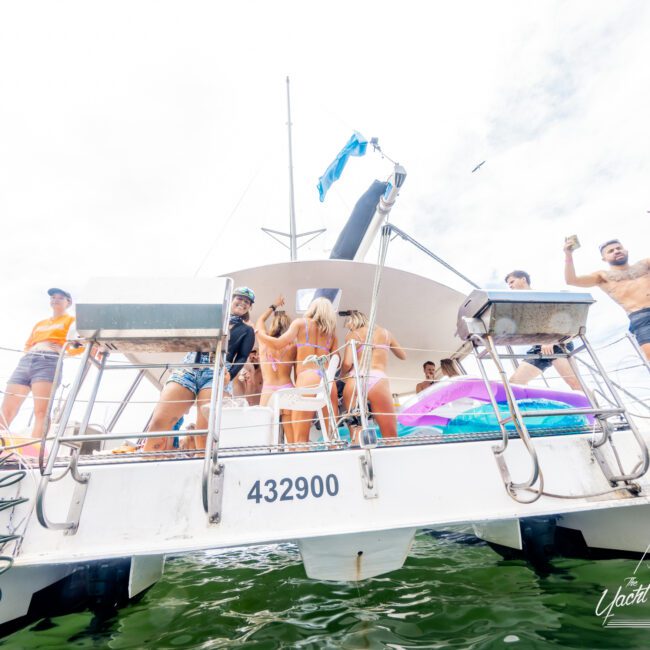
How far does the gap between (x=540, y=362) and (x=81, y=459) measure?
4.08 meters

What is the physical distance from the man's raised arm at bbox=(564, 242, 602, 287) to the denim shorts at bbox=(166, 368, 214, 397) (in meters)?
3.56

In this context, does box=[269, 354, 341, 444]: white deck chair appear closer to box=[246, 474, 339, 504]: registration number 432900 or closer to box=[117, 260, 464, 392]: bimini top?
box=[246, 474, 339, 504]: registration number 432900

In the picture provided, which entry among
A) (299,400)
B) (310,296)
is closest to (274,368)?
(299,400)

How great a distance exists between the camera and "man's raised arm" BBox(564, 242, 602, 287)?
3742 mm

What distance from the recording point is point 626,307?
376 centimetres

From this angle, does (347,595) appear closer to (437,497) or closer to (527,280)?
(437,497)

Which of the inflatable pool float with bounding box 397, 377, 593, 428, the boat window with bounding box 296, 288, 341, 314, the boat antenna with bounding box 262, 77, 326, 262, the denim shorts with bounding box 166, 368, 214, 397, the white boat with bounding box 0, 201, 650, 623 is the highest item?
the boat antenna with bounding box 262, 77, 326, 262

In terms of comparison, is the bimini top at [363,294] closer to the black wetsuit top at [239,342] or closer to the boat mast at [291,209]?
the black wetsuit top at [239,342]

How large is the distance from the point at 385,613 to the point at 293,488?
2.70 feet

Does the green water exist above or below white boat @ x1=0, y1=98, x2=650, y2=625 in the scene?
below

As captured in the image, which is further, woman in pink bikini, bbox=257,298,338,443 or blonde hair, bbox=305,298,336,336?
blonde hair, bbox=305,298,336,336

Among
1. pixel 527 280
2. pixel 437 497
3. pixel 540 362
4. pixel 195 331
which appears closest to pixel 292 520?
pixel 437 497

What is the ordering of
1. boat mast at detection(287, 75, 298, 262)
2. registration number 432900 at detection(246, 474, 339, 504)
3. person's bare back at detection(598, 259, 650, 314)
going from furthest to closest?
boat mast at detection(287, 75, 298, 262) → person's bare back at detection(598, 259, 650, 314) → registration number 432900 at detection(246, 474, 339, 504)
